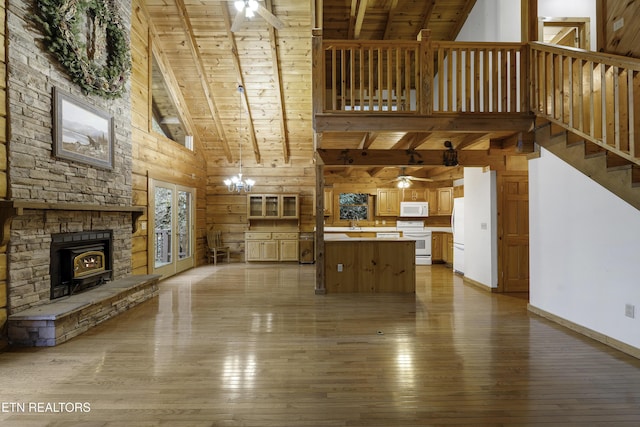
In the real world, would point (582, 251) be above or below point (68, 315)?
above

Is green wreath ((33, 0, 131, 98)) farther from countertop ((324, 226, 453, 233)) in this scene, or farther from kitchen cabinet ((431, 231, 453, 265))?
kitchen cabinet ((431, 231, 453, 265))

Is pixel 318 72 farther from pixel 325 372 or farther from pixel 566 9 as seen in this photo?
pixel 566 9

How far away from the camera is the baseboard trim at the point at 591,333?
126 inches

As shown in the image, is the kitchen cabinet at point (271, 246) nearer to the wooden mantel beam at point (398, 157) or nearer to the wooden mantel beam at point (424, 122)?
the wooden mantel beam at point (398, 157)

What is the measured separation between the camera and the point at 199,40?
6887mm

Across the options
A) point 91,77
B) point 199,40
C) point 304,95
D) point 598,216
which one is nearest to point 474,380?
point 598,216

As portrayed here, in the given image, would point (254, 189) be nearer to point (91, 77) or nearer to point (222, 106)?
point (222, 106)

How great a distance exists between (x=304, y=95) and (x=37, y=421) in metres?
7.27

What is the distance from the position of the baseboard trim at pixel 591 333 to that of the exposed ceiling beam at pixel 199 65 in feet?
24.6

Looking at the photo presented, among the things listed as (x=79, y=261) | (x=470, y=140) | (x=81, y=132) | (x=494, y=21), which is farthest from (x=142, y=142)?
(x=494, y=21)

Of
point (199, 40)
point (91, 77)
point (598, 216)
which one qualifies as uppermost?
point (199, 40)

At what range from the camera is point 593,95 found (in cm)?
358

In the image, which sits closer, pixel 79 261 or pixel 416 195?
pixel 79 261

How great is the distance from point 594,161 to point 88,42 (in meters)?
6.36
